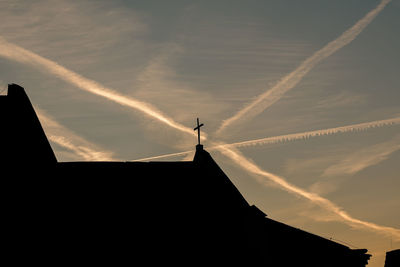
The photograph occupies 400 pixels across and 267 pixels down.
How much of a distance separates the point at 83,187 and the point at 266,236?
480 inches

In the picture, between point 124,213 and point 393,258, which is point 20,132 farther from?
point 393,258

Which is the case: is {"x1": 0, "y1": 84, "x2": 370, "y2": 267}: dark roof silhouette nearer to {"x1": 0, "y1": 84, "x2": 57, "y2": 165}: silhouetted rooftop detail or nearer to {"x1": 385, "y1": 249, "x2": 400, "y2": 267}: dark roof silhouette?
{"x1": 0, "y1": 84, "x2": 57, "y2": 165}: silhouetted rooftop detail

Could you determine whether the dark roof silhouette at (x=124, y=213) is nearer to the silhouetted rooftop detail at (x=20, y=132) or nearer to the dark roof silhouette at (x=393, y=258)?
the silhouetted rooftop detail at (x=20, y=132)

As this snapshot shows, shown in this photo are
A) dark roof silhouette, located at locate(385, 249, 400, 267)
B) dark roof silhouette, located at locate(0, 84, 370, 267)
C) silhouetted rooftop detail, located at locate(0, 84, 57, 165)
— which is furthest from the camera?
dark roof silhouette, located at locate(385, 249, 400, 267)

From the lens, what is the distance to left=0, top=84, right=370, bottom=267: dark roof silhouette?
23141 mm

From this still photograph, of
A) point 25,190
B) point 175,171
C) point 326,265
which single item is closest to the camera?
point 25,190

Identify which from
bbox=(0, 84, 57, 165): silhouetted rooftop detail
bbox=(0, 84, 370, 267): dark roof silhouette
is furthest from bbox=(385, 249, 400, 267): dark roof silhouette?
bbox=(0, 84, 57, 165): silhouetted rooftop detail

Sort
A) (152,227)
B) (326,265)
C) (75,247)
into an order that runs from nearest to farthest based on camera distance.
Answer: (75,247), (152,227), (326,265)

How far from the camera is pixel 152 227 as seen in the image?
1064 inches

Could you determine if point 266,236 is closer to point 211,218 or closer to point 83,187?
point 211,218

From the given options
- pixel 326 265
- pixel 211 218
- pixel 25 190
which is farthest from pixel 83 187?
pixel 326 265

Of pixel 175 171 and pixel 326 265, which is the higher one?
pixel 175 171

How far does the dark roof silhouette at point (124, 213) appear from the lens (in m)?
23.1

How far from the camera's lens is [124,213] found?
89.7 ft
